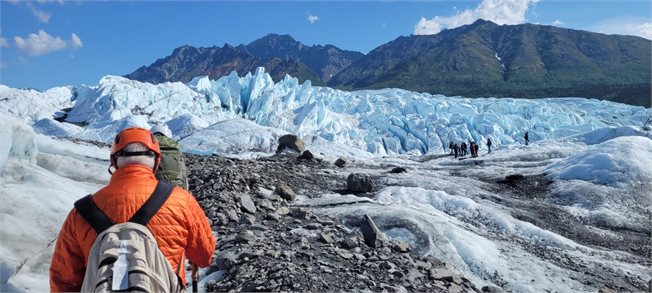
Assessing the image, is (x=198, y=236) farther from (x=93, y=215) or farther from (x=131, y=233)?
(x=93, y=215)

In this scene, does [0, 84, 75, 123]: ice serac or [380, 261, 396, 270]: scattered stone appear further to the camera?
[0, 84, 75, 123]: ice serac

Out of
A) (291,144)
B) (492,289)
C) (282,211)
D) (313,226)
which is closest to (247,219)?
(313,226)

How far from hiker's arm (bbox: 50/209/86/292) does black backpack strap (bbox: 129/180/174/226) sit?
0.47m

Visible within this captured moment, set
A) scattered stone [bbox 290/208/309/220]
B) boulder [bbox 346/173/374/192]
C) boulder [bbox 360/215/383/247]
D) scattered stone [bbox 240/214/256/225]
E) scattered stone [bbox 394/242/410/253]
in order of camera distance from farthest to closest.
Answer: boulder [bbox 346/173/374/192], scattered stone [bbox 290/208/309/220], scattered stone [bbox 240/214/256/225], scattered stone [bbox 394/242/410/253], boulder [bbox 360/215/383/247]

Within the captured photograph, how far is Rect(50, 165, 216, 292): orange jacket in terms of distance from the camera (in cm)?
301

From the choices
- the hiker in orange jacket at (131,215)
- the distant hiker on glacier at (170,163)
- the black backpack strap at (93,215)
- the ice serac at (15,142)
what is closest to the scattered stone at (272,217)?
the distant hiker on glacier at (170,163)

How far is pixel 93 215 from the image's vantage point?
2980 mm

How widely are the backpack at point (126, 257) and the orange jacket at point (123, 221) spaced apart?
0.17 feet

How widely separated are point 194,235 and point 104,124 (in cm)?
5476

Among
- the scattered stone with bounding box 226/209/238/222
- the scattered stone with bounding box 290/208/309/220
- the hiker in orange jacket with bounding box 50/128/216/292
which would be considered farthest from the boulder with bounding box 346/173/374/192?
the hiker in orange jacket with bounding box 50/128/216/292

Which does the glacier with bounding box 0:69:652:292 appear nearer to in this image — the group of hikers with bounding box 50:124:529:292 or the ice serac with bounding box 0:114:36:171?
the ice serac with bounding box 0:114:36:171

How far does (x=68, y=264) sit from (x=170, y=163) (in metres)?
3.67

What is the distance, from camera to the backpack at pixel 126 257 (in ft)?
8.84

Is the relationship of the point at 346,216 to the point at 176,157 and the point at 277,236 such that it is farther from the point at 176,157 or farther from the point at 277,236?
the point at 176,157
